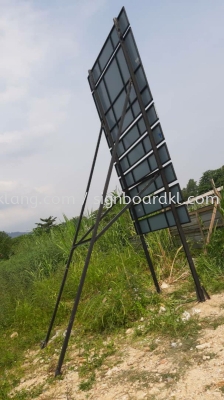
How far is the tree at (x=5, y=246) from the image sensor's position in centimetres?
1125

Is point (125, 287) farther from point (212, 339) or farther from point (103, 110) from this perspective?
point (103, 110)

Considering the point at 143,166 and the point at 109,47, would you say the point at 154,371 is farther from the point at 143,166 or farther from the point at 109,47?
the point at 109,47

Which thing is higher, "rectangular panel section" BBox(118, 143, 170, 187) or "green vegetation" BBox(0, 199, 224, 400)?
"rectangular panel section" BBox(118, 143, 170, 187)

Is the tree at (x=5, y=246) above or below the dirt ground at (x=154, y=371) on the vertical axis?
above

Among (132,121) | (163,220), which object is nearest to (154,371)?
(163,220)

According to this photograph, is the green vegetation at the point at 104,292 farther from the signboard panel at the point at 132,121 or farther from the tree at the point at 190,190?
the tree at the point at 190,190

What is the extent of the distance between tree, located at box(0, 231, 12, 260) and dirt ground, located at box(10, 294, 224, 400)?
27.8ft

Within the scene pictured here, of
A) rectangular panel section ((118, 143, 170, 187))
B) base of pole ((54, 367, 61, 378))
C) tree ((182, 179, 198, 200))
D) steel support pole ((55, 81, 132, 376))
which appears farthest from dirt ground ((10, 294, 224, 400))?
tree ((182, 179, 198, 200))

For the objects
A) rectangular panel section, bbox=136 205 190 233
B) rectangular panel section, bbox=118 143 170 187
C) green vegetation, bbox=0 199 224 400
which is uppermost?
rectangular panel section, bbox=118 143 170 187

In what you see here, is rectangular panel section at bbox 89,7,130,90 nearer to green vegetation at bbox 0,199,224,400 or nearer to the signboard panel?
the signboard panel

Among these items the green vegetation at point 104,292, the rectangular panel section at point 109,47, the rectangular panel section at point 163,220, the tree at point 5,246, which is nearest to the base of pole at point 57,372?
the green vegetation at point 104,292

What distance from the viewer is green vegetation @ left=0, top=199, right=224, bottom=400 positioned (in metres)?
3.18

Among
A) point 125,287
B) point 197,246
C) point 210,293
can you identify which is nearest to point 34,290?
point 125,287

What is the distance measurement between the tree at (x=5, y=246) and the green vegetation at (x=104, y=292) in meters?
4.74
